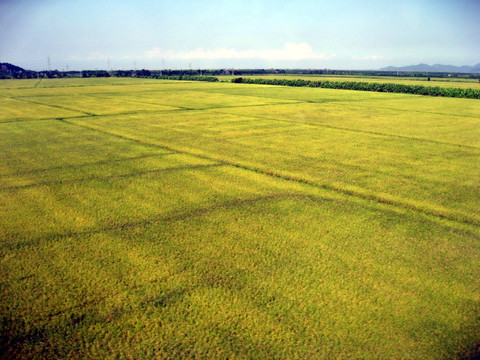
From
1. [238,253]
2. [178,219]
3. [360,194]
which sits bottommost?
[238,253]

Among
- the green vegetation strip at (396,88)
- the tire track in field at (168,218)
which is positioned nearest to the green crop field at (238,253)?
the tire track in field at (168,218)

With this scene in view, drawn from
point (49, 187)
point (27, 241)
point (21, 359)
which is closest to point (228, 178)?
point (49, 187)

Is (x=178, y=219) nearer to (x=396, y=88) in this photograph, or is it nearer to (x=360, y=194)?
(x=360, y=194)

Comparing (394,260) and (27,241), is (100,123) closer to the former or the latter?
(27,241)

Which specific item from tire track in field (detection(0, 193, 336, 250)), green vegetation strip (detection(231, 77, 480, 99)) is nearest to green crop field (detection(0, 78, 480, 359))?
tire track in field (detection(0, 193, 336, 250))

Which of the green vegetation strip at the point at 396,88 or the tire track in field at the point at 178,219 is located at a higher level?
the green vegetation strip at the point at 396,88

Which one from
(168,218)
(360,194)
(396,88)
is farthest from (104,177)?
(396,88)

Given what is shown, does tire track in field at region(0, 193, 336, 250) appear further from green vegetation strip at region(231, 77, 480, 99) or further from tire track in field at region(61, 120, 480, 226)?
green vegetation strip at region(231, 77, 480, 99)

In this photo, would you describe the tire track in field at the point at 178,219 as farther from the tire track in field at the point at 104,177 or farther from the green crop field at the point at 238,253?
the tire track in field at the point at 104,177
